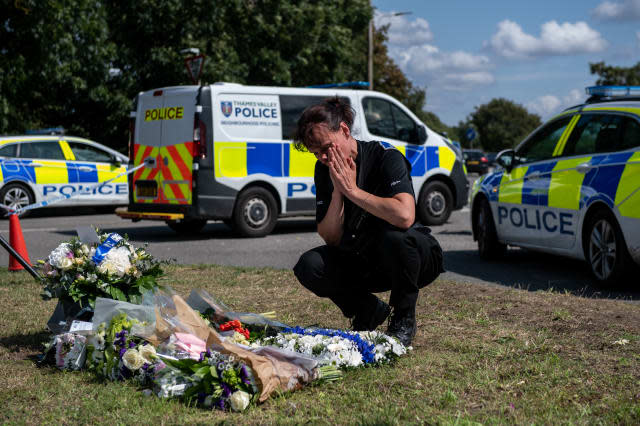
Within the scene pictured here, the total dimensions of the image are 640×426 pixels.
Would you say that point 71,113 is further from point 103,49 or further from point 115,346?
point 115,346

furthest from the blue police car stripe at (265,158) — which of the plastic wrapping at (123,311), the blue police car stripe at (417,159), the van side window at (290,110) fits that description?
the plastic wrapping at (123,311)

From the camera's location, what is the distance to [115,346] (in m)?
3.82

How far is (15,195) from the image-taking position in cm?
1476

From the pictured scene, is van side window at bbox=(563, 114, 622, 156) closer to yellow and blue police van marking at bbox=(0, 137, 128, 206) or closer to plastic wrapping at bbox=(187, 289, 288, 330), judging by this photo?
plastic wrapping at bbox=(187, 289, 288, 330)

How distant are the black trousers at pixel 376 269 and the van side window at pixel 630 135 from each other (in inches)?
115

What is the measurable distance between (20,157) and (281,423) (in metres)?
13.2

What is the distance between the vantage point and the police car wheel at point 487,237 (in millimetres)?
8516

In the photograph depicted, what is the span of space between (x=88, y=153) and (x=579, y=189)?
11.3m

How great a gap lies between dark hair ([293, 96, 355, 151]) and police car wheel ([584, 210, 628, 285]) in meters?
3.33

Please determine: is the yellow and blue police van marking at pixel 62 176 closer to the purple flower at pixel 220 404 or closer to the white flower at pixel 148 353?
the white flower at pixel 148 353

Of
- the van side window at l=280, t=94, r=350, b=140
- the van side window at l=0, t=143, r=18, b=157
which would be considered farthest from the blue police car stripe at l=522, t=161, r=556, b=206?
the van side window at l=0, t=143, r=18, b=157

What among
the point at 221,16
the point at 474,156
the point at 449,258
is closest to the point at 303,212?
the point at 449,258

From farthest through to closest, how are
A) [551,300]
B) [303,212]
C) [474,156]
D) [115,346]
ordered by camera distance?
[474,156]
[303,212]
[551,300]
[115,346]

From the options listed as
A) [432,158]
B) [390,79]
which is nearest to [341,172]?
[432,158]
